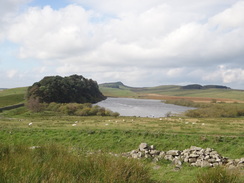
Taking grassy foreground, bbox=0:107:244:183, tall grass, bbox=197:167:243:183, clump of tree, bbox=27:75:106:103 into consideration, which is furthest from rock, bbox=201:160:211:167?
clump of tree, bbox=27:75:106:103

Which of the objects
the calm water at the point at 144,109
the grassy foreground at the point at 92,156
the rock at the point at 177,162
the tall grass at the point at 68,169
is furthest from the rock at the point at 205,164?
the calm water at the point at 144,109

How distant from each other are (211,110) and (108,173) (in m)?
62.2

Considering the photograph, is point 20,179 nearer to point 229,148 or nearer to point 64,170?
point 64,170

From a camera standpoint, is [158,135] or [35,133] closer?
[158,135]

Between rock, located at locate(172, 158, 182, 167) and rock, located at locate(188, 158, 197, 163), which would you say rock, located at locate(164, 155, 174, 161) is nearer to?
rock, located at locate(172, 158, 182, 167)

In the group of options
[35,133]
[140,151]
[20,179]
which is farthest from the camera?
[35,133]

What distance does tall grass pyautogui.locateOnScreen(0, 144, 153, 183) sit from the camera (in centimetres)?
624

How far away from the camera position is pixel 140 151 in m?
15.1

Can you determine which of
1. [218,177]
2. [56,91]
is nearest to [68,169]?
[218,177]

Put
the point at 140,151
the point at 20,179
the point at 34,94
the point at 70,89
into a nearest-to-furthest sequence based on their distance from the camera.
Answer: the point at 20,179 < the point at 140,151 < the point at 34,94 < the point at 70,89

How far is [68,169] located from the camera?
7.30 m

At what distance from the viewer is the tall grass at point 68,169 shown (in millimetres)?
6242

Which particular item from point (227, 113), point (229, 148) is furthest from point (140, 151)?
point (227, 113)

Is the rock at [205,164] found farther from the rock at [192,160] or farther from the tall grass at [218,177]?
the tall grass at [218,177]
